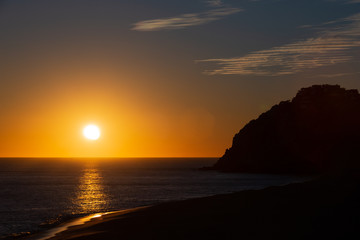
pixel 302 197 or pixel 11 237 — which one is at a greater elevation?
pixel 302 197

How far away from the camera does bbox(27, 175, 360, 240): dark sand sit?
1091 inches

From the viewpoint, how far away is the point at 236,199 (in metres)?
46.0

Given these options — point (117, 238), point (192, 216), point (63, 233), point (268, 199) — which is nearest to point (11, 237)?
point (63, 233)

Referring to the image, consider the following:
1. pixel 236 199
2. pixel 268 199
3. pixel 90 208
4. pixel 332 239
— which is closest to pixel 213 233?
pixel 332 239

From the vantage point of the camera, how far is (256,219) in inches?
1292

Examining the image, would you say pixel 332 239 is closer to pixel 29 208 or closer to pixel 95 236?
pixel 95 236

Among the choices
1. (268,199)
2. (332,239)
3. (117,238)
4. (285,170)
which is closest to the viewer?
(332,239)

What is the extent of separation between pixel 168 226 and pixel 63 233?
1023 cm

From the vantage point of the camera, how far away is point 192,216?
3859 cm

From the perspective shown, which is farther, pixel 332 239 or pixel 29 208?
pixel 29 208

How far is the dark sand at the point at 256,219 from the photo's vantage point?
2771cm

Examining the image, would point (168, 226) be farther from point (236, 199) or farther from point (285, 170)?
point (285, 170)

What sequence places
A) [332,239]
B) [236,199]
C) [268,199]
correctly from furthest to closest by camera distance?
[236,199]
[268,199]
[332,239]

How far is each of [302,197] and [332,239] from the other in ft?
52.7
